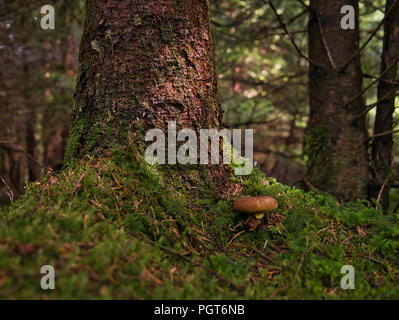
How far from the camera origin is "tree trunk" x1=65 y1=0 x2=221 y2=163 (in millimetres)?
2418

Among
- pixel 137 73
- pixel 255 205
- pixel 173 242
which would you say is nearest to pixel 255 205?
pixel 255 205

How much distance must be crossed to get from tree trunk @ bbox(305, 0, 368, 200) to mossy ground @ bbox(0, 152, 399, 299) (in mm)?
1160

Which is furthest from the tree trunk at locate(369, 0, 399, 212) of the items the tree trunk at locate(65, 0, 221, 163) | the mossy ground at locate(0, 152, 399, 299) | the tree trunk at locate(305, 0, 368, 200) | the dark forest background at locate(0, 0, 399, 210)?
the tree trunk at locate(65, 0, 221, 163)

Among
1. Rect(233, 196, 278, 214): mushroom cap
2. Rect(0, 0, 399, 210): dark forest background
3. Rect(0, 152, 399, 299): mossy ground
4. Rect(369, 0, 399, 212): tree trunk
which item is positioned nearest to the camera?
Rect(0, 152, 399, 299): mossy ground

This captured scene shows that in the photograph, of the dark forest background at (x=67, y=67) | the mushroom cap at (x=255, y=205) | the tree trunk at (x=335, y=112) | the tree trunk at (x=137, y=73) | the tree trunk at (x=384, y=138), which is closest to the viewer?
the mushroom cap at (x=255, y=205)

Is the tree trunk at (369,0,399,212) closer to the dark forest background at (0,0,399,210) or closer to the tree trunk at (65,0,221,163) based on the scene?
the dark forest background at (0,0,399,210)

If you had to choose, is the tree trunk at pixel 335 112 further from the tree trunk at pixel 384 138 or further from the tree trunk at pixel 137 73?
the tree trunk at pixel 137 73

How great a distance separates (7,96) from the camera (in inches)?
251

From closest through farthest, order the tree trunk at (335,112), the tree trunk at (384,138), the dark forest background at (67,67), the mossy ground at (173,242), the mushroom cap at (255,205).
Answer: the mossy ground at (173,242)
the mushroom cap at (255,205)
the tree trunk at (335,112)
the tree trunk at (384,138)
the dark forest background at (67,67)

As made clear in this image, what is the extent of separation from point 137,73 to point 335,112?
2.96 meters

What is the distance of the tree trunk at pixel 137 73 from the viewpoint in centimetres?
242

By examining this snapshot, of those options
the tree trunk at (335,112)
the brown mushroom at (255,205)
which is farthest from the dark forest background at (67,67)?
the brown mushroom at (255,205)

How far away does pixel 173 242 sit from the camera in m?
2.05

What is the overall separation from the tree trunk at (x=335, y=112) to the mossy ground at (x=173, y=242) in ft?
3.81
